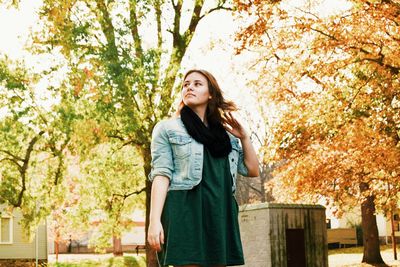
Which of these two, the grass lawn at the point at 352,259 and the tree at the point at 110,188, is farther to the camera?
the grass lawn at the point at 352,259

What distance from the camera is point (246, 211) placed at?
1116 cm

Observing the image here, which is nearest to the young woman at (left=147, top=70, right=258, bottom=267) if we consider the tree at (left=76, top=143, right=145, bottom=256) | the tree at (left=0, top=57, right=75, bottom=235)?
the tree at (left=0, top=57, right=75, bottom=235)

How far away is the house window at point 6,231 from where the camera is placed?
105ft

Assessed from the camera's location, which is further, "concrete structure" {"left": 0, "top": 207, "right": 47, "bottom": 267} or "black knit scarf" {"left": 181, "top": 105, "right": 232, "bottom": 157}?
"concrete structure" {"left": 0, "top": 207, "right": 47, "bottom": 267}

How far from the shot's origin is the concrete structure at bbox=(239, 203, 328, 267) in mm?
10844

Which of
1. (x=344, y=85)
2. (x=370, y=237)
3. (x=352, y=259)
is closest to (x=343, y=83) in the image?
(x=344, y=85)

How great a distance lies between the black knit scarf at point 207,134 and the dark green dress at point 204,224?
42 millimetres

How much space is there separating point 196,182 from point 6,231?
102 ft

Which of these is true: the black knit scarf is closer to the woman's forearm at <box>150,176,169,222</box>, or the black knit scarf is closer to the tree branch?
the woman's forearm at <box>150,176,169,222</box>

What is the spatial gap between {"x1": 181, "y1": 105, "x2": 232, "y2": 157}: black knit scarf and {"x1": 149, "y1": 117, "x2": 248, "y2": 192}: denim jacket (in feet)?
0.08

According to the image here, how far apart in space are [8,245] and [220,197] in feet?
101

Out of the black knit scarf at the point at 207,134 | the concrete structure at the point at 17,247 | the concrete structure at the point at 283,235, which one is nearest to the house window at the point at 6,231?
the concrete structure at the point at 17,247

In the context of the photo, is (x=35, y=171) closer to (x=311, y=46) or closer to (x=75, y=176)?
(x=75, y=176)

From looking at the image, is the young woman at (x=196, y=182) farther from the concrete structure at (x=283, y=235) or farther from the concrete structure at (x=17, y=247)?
the concrete structure at (x=17, y=247)
